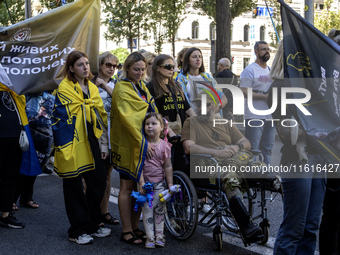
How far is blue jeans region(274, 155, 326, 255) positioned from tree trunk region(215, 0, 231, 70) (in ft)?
37.4

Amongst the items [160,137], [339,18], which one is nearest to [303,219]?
[160,137]

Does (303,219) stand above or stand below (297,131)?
below

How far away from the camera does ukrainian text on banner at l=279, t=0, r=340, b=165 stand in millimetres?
3613

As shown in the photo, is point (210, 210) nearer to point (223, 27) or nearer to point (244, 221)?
point (244, 221)

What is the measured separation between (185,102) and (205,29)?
54145 mm

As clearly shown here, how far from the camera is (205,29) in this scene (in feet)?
195

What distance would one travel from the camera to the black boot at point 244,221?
475 centimetres

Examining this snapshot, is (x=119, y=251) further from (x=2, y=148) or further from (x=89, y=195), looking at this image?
(x=2, y=148)

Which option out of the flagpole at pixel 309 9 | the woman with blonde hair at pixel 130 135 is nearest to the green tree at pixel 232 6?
the flagpole at pixel 309 9

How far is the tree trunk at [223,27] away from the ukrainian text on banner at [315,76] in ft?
37.5

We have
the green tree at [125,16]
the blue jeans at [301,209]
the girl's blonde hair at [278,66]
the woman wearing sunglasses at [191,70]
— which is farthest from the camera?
the green tree at [125,16]

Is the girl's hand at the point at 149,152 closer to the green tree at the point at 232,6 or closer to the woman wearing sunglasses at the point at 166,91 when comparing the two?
the woman wearing sunglasses at the point at 166,91

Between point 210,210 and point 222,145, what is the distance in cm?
71

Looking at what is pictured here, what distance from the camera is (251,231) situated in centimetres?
475
